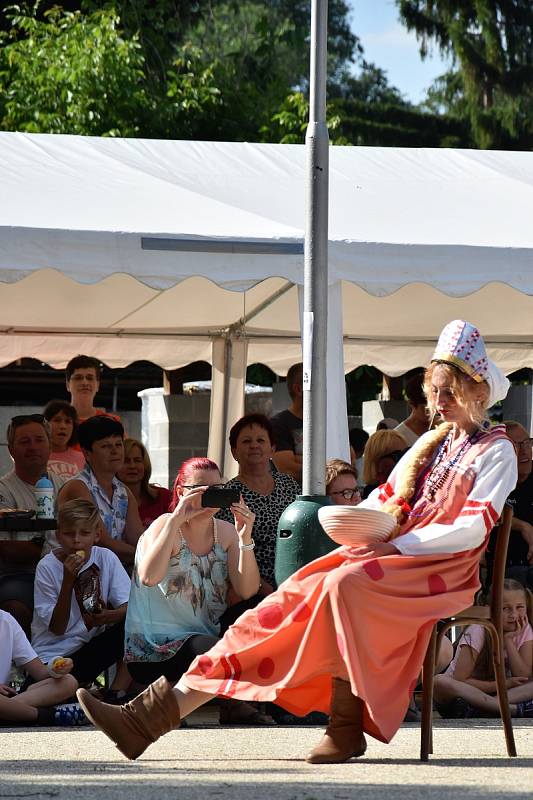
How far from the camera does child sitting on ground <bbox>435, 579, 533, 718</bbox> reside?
644 cm

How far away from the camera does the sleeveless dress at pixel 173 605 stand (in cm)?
611

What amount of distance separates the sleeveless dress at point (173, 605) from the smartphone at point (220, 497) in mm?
420

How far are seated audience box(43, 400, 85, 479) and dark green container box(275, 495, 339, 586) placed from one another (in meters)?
2.64

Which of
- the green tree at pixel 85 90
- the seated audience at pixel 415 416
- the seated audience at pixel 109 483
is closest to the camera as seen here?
the seated audience at pixel 109 483

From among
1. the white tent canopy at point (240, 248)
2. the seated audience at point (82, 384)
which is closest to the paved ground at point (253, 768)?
the white tent canopy at point (240, 248)

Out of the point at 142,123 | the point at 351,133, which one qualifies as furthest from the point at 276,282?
the point at 351,133

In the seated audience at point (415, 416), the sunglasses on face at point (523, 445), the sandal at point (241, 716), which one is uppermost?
the seated audience at point (415, 416)

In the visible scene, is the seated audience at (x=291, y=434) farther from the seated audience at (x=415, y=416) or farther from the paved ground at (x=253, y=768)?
the paved ground at (x=253, y=768)

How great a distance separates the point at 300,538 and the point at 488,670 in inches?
45.9

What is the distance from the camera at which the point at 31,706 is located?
612 cm

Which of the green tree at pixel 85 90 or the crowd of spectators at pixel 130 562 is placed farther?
the green tree at pixel 85 90

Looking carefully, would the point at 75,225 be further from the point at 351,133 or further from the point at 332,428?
the point at 351,133

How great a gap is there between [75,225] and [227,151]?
8.97ft

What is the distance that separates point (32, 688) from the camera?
617cm
